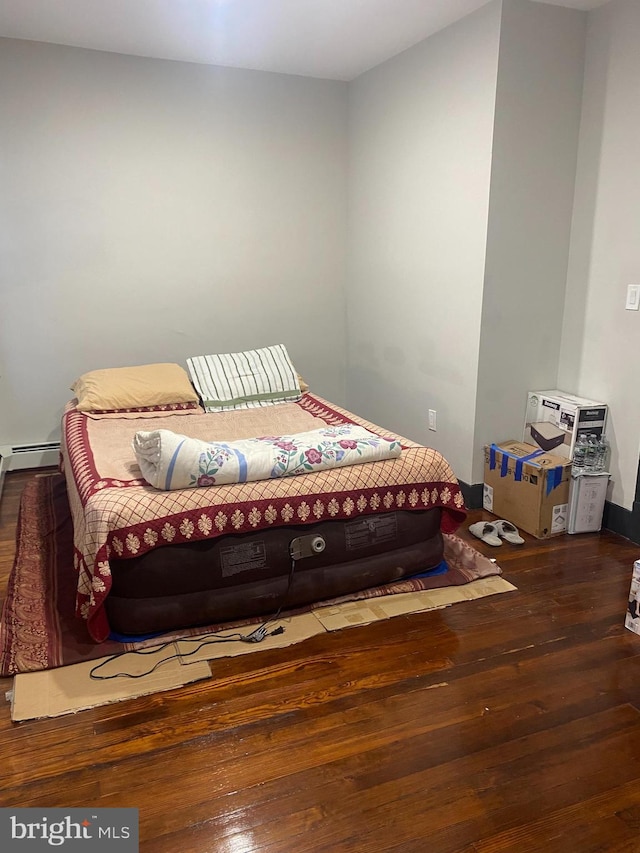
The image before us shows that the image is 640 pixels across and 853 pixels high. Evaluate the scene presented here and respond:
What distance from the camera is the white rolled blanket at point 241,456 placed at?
2316mm

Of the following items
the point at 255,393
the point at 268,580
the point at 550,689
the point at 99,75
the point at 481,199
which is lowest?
the point at 550,689

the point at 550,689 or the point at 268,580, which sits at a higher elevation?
the point at 268,580

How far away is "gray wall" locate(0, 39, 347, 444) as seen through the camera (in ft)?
12.2

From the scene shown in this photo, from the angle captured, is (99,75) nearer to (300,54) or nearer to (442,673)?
(300,54)

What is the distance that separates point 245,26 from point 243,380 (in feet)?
5.85

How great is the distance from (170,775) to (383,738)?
584mm

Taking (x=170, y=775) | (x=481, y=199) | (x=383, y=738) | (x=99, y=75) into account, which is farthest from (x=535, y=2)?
(x=170, y=775)

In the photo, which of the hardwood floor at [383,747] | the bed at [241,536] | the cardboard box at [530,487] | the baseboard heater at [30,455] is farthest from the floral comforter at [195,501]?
the baseboard heater at [30,455]

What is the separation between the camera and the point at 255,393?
3801 millimetres

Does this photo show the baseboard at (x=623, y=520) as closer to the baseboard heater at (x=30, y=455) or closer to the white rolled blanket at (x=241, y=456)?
the white rolled blanket at (x=241, y=456)

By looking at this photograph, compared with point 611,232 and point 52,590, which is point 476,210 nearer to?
point 611,232

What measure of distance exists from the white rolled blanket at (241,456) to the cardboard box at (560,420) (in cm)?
102

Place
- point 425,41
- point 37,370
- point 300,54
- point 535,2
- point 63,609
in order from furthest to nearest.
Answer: point 37,370, point 300,54, point 425,41, point 535,2, point 63,609

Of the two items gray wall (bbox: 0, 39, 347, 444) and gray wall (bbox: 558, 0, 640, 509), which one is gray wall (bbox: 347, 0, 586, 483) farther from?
gray wall (bbox: 0, 39, 347, 444)
